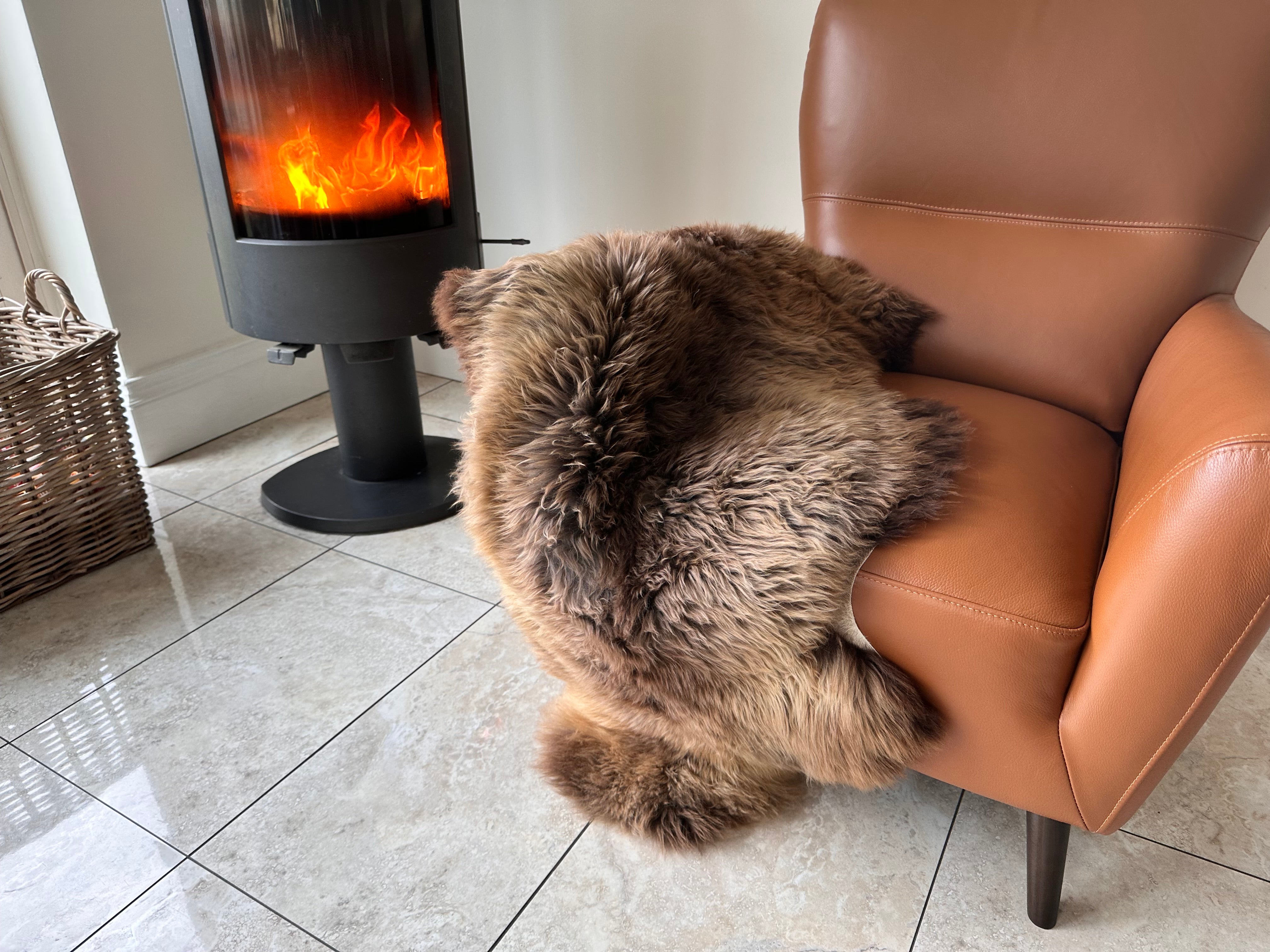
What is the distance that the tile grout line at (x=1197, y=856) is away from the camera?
0.96m

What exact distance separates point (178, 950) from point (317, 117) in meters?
1.18

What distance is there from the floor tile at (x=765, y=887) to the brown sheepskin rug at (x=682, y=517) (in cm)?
4

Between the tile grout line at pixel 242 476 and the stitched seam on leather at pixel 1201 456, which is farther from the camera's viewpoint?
the tile grout line at pixel 242 476

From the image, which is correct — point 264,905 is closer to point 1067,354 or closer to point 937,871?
point 937,871

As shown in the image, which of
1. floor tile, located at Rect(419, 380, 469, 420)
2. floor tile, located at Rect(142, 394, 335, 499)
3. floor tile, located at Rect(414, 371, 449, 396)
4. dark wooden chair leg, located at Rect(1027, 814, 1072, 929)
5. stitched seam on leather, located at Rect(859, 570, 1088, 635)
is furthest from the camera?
floor tile, located at Rect(414, 371, 449, 396)

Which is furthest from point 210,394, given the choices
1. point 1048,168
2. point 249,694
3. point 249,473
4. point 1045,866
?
point 1045,866

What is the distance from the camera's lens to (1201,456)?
68 centimetres

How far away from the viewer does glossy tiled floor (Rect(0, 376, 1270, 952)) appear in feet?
2.98

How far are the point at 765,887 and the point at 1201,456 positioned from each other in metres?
0.63

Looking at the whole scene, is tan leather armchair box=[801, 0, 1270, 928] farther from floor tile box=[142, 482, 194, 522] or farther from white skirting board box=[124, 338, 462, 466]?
floor tile box=[142, 482, 194, 522]

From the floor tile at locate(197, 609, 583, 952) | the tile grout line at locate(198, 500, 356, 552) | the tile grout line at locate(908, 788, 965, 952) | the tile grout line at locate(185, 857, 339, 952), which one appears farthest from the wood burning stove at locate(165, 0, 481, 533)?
the tile grout line at locate(908, 788, 965, 952)

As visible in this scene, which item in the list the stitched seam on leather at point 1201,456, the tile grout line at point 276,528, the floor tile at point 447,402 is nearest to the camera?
the stitched seam on leather at point 1201,456

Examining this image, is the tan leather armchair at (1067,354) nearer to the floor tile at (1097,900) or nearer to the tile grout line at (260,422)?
the floor tile at (1097,900)

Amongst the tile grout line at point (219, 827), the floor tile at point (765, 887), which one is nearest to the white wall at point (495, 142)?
the tile grout line at point (219, 827)
